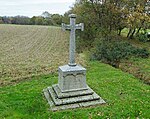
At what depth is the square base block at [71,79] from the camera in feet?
36.2

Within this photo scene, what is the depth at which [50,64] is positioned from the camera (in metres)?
21.0

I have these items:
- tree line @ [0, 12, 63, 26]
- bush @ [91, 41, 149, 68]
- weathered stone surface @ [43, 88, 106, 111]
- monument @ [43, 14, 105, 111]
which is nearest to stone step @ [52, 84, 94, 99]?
monument @ [43, 14, 105, 111]

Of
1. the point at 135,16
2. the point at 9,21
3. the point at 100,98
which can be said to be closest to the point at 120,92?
the point at 100,98

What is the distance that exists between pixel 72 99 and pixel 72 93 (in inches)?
13.9

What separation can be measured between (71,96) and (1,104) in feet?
10.4

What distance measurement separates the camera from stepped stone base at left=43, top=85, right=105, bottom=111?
1052cm

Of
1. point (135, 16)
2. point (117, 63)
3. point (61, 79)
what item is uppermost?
point (135, 16)

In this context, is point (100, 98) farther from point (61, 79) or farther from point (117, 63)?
point (117, 63)

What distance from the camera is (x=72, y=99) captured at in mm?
10836

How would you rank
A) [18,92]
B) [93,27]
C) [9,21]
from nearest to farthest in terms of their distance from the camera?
[18,92], [93,27], [9,21]

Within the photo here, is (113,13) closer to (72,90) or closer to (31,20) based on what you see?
(72,90)

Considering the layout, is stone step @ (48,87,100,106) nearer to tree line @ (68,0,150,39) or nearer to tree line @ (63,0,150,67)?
tree line @ (63,0,150,67)

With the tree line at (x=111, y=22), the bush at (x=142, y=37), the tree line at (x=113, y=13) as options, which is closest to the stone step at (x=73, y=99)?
the tree line at (x=111, y=22)

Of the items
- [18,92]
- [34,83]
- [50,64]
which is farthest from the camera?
[50,64]
